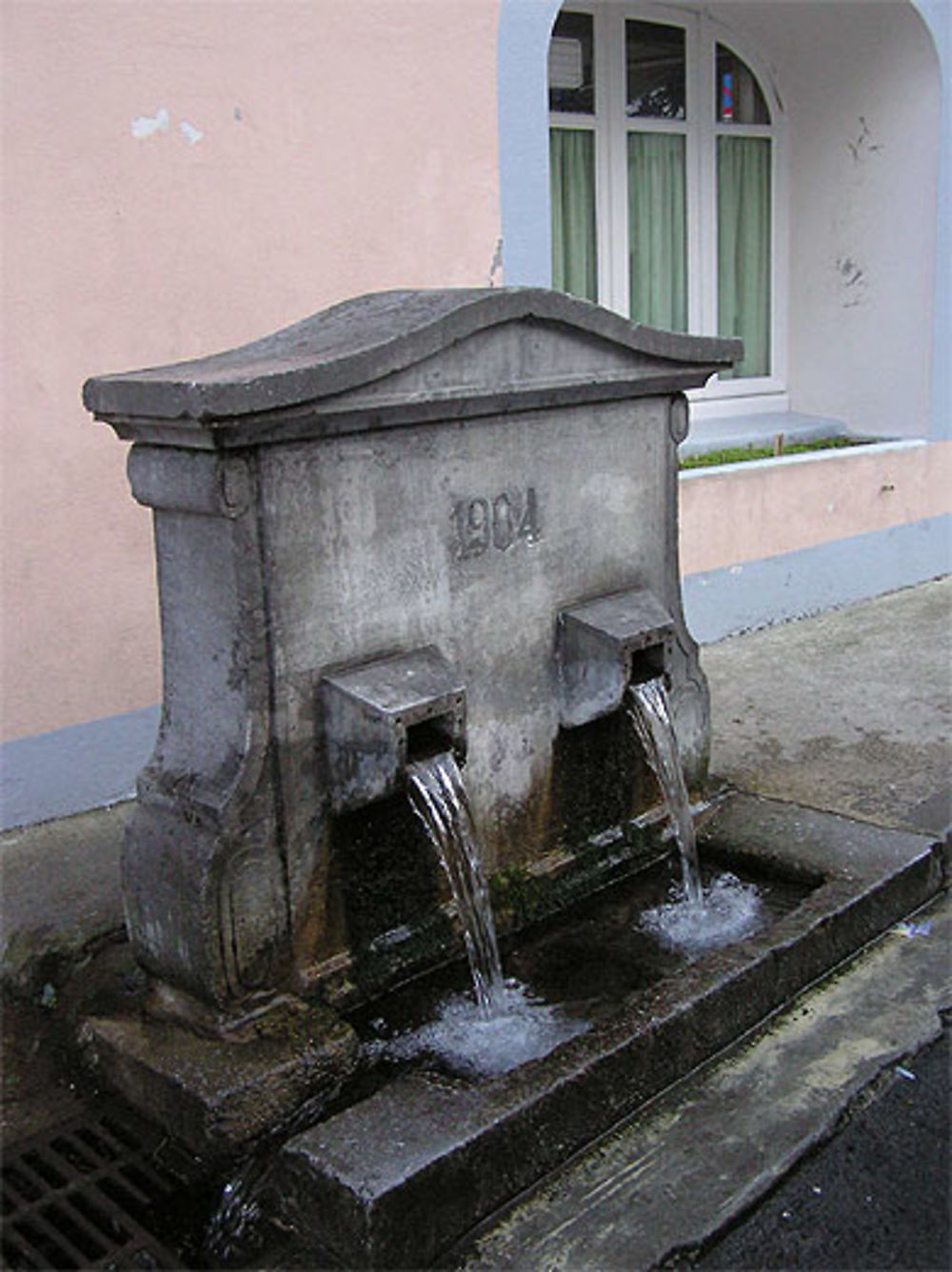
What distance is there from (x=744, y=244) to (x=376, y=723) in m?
6.27

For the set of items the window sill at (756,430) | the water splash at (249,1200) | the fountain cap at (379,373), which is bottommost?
the water splash at (249,1200)

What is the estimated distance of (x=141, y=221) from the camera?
470 centimetres

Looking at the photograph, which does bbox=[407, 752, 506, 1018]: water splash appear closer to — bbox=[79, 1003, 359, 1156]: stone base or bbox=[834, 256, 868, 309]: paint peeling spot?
bbox=[79, 1003, 359, 1156]: stone base

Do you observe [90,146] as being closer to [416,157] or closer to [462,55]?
[416,157]

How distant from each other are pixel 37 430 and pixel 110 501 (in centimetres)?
36

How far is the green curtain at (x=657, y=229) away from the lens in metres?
7.86

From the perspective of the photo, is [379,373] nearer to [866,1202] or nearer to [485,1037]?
[485,1037]

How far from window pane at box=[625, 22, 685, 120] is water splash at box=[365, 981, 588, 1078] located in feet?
19.2

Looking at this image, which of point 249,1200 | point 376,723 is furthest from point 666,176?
point 249,1200

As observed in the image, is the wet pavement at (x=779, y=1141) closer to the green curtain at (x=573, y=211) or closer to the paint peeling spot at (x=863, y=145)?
the green curtain at (x=573, y=211)

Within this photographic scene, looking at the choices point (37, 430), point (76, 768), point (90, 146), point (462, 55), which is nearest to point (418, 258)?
point (462, 55)

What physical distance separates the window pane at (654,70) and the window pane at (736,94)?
346 millimetres

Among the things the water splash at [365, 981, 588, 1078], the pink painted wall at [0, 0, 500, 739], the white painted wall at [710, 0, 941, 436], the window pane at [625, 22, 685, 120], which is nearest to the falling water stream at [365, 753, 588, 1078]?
the water splash at [365, 981, 588, 1078]

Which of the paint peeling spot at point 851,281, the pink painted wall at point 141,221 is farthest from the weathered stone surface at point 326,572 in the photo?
the paint peeling spot at point 851,281
